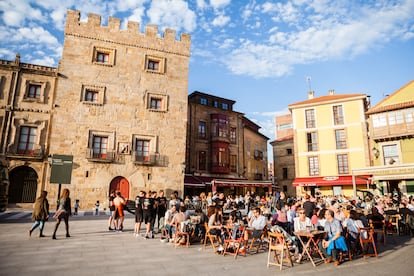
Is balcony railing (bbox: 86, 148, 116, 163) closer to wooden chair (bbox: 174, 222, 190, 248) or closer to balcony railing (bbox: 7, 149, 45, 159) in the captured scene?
balcony railing (bbox: 7, 149, 45, 159)

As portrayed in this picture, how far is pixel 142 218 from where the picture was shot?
373 inches

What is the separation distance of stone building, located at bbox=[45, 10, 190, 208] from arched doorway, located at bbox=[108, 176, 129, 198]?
0.23 ft

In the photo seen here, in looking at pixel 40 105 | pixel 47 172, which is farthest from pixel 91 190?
pixel 40 105

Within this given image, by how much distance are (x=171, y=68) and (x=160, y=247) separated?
56.5 feet

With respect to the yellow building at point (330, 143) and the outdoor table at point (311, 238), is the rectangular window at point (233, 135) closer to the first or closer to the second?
the yellow building at point (330, 143)

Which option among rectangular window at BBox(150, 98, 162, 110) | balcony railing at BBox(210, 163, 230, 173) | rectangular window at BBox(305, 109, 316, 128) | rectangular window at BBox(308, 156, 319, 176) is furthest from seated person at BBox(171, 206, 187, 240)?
rectangular window at BBox(305, 109, 316, 128)

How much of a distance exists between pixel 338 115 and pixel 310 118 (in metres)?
2.65

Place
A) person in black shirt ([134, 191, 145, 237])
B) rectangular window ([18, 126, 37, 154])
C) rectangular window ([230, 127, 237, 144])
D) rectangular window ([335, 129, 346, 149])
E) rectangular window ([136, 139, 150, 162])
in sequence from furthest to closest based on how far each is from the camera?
rectangular window ([230, 127, 237, 144]), rectangular window ([335, 129, 346, 149]), rectangular window ([136, 139, 150, 162]), rectangular window ([18, 126, 37, 154]), person in black shirt ([134, 191, 145, 237])

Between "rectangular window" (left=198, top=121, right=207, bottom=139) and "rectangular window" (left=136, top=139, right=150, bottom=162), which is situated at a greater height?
"rectangular window" (left=198, top=121, right=207, bottom=139)

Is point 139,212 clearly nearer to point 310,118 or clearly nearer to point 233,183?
point 233,183

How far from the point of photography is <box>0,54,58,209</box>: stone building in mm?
17578

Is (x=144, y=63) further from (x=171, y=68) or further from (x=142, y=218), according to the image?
(x=142, y=218)

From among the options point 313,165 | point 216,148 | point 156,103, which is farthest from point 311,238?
point 313,165

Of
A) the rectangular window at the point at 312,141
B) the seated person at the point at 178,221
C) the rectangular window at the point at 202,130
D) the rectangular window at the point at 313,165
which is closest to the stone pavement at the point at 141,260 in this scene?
the seated person at the point at 178,221
